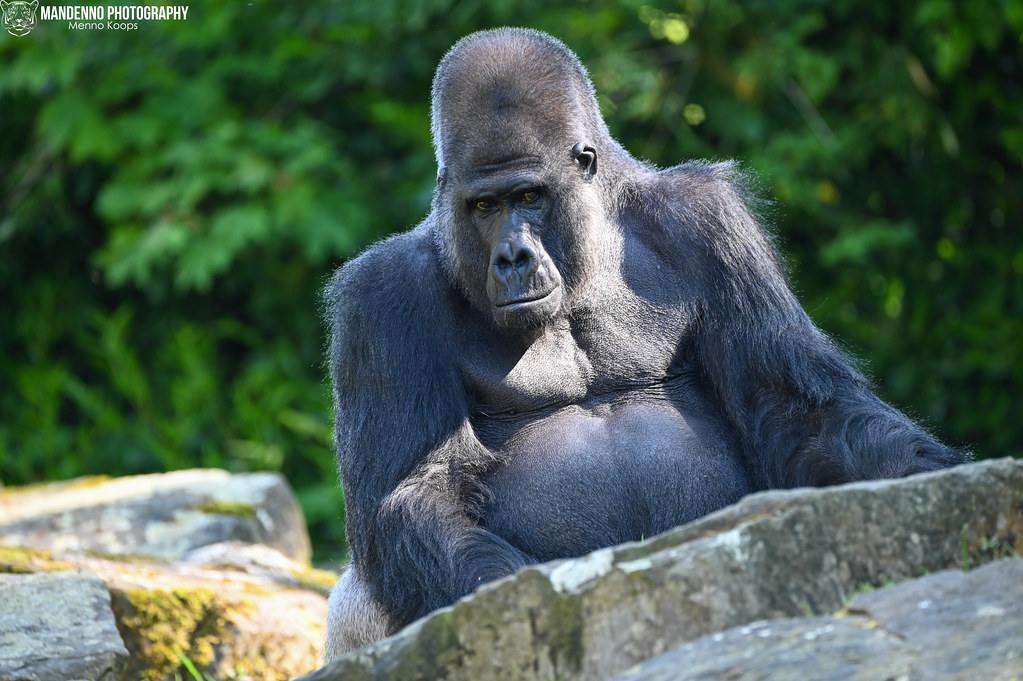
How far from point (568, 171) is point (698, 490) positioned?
0.98 m

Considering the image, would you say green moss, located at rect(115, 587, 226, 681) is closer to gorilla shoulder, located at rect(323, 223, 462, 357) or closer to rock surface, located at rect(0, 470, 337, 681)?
rock surface, located at rect(0, 470, 337, 681)

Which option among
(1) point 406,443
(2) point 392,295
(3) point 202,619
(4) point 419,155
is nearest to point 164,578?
(3) point 202,619

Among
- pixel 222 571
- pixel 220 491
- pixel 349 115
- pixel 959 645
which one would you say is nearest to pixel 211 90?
pixel 349 115

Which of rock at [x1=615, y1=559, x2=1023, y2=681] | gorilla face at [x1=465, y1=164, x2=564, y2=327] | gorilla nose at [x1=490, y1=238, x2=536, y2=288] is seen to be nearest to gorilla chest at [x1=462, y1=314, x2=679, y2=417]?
gorilla face at [x1=465, y1=164, x2=564, y2=327]

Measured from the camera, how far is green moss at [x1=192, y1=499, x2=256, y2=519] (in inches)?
220

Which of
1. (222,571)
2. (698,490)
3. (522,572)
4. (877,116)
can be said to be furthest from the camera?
(877,116)

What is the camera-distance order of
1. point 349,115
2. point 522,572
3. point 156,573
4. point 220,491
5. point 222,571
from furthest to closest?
point 349,115 < point 220,491 < point 222,571 < point 156,573 < point 522,572

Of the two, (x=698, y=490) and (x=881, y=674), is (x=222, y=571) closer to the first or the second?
(x=698, y=490)

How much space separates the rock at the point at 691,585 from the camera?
2271 millimetres

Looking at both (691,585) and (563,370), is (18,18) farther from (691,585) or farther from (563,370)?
(691,585)

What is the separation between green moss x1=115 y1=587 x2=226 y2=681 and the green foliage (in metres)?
3.56

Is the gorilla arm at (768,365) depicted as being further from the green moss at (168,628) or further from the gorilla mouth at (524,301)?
the green moss at (168,628)

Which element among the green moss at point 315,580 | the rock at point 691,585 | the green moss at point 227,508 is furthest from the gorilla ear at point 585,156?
the green moss at point 227,508

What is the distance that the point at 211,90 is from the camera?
303 inches
